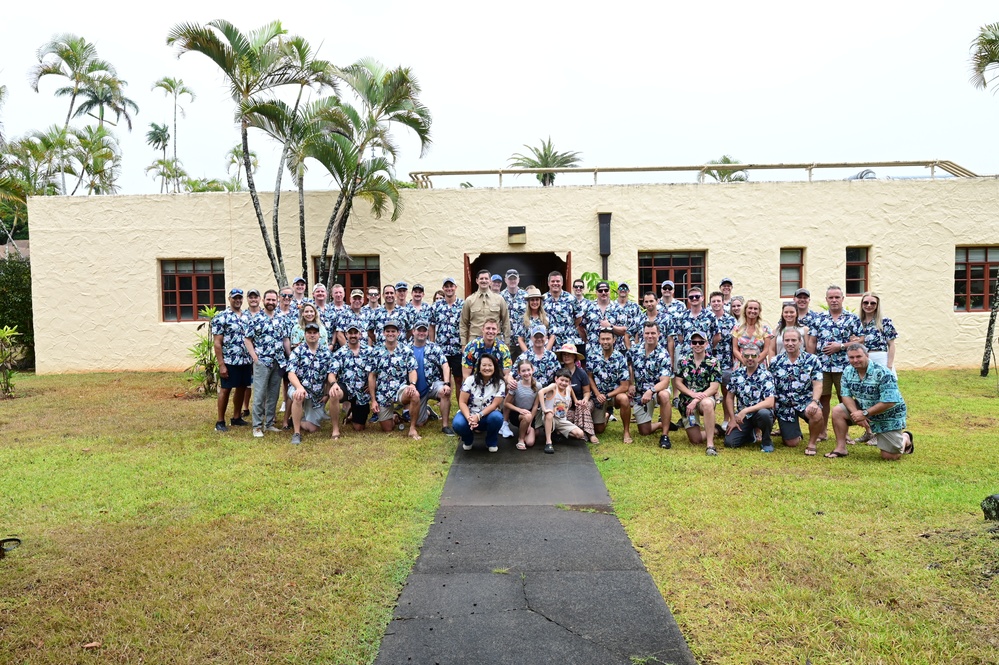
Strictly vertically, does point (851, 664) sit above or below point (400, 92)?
below

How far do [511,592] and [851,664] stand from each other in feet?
5.14

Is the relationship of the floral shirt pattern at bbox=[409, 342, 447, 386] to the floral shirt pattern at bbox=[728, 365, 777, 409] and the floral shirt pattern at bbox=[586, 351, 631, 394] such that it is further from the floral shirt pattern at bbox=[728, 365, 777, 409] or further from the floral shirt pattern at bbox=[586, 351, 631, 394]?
the floral shirt pattern at bbox=[728, 365, 777, 409]

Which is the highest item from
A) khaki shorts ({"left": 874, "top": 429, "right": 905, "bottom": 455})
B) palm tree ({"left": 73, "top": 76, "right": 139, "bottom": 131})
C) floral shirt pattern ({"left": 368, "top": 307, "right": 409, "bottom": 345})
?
palm tree ({"left": 73, "top": 76, "right": 139, "bottom": 131})

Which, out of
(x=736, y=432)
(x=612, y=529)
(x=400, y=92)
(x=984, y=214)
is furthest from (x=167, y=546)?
(x=984, y=214)

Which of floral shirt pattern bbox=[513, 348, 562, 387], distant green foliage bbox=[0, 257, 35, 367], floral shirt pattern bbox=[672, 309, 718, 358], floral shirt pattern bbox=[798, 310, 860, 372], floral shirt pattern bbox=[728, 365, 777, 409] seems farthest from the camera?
distant green foliage bbox=[0, 257, 35, 367]

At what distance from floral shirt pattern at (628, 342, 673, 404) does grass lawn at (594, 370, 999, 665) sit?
768mm

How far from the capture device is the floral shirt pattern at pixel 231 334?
730 cm

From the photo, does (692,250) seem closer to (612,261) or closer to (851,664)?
(612,261)

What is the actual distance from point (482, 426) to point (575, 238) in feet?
22.2

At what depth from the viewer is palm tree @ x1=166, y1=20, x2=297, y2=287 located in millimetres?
10070

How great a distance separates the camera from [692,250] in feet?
41.8

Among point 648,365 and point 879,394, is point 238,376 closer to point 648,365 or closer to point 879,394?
point 648,365

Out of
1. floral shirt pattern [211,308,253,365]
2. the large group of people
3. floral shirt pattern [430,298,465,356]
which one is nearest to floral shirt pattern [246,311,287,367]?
the large group of people

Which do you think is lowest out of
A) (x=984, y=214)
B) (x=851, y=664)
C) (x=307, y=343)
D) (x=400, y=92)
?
(x=851, y=664)
